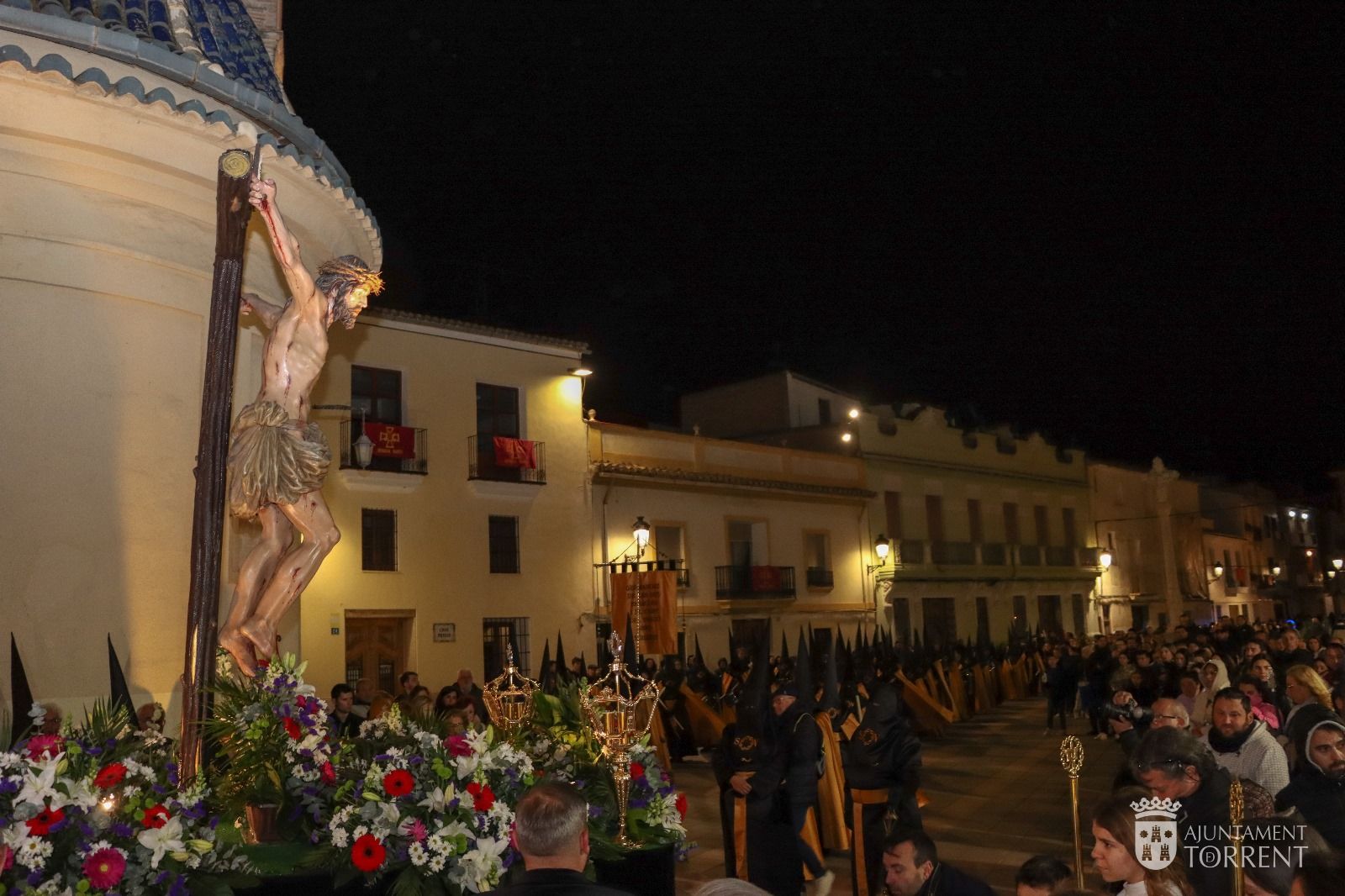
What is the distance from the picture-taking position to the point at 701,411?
35938mm

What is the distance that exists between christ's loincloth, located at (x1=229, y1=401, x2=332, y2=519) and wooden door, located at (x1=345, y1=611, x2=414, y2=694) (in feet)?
48.8

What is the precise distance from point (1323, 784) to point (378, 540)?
17.8 meters

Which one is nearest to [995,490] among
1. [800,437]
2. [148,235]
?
[800,437]

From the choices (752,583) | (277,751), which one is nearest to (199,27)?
(277,751)

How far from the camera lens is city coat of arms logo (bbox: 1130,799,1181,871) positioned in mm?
3621

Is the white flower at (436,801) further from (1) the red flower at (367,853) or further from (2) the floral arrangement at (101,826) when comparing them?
(2) the floral arrangement at (101,826)

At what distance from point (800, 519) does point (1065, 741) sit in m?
24.9

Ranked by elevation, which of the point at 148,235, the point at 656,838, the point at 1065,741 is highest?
the point at 148,235

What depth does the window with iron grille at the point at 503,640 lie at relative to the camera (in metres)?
22.2

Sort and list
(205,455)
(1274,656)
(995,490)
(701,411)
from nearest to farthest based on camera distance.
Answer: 1. (205,455)
2. (1274,656)
3. (701,411)
4. (995,490)

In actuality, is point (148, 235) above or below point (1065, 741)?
above

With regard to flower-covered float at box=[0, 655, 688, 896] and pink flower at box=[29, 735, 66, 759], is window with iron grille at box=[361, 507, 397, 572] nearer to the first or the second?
flower-covered float at box=[0, 655, 688, 896]

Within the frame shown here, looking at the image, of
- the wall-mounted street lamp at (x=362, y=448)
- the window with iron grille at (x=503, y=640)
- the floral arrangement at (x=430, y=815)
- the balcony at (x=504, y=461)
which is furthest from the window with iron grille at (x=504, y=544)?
the floral arrangement at (x=430, y=815)

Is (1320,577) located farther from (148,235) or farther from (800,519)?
(148,235)
